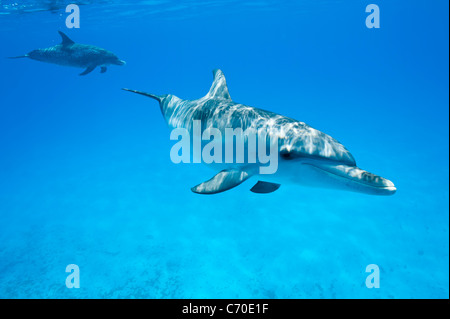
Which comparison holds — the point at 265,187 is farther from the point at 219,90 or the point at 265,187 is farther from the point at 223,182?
the point at 219,90

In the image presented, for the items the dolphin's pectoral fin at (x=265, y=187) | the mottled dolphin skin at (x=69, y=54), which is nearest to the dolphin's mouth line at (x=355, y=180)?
the dolphin's pectoral fin at (x=265, y=187)

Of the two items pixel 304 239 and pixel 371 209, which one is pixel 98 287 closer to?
pixel 304 239

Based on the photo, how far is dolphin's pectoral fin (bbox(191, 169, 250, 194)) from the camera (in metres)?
3.80

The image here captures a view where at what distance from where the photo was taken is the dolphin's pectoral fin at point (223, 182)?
12.5 ft

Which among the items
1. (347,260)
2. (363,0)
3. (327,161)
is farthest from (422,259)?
(363,0)

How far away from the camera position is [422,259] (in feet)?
29.8

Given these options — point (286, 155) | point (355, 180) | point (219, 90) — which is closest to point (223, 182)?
point (286, 155)

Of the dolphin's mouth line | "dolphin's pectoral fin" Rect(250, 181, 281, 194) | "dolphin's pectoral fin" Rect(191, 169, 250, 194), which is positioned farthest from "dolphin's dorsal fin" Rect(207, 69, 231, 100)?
the dolphin's mouth line

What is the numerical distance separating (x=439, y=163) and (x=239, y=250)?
45.1 feet

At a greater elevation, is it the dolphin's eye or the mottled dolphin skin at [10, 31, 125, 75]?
the mottled dolphin skin at [10, 31, 125, 75]

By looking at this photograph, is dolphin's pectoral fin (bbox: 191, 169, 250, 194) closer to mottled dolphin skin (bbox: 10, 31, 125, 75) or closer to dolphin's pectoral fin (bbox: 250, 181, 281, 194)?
dolphin's pectoral fin (bbox: 250, 181, 281, 194)

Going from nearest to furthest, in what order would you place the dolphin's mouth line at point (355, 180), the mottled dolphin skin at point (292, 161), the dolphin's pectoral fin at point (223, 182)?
the dolphin's mouth line at point (355, 180) < the mottled dolphin skin at point (292, 161) < the dolphin's pectoral fin at point (223, 182)

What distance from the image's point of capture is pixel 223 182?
12.8 feet

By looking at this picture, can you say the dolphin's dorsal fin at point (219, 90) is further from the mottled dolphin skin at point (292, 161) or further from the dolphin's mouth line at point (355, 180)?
the dolphin's mouth line at point (355, 180)
